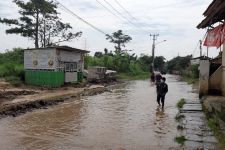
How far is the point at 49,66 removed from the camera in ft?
93.5

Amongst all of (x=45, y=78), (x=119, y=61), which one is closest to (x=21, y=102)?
(x=45, y=78)

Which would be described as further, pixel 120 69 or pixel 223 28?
pixel 120 69

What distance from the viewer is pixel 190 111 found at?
14.2 meters

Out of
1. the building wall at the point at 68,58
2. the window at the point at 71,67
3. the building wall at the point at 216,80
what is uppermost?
the building wall at the point at 68,58

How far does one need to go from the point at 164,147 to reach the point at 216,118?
328 centimetres

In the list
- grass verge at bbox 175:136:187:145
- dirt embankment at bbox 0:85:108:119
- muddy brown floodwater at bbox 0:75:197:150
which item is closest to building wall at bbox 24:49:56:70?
dirt embankment at bbox 0:85:108:119

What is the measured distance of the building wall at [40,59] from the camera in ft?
92.6

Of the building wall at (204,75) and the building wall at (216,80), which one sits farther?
the building wall at (204,75)

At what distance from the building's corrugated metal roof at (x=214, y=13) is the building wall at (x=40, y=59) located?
14.7 m

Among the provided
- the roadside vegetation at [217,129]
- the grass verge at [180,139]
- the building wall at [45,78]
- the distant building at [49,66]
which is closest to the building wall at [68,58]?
the distant building at [49,66]

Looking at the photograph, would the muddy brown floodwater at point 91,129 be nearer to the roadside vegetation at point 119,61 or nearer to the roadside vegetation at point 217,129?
the roadside vegetation at point 217,129

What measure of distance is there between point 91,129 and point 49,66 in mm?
17563

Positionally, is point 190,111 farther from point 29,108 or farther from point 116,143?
point 29,108

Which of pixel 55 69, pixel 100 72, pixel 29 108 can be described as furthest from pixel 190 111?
pixel 100 72
